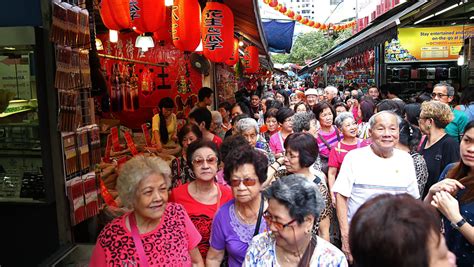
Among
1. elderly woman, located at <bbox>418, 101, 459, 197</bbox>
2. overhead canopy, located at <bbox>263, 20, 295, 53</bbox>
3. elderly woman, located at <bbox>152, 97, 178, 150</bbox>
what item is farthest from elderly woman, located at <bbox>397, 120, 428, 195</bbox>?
overhead canopy, located at <bbox>263, 20, 295, 53</bbox>

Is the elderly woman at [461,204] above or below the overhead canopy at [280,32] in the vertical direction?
below

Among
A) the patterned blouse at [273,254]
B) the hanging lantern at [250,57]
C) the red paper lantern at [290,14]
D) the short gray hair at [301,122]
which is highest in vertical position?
the red paper lantern at [290,14]

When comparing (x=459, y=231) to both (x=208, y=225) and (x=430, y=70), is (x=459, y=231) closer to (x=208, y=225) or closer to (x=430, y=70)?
(x=208, y=225)

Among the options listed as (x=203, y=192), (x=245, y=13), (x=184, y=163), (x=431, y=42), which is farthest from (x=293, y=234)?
(x=431, y=42)

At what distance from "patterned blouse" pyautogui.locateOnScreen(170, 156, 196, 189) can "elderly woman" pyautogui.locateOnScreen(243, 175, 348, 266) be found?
174 centimetres

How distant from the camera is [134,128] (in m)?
11.5

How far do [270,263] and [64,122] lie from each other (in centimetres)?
241

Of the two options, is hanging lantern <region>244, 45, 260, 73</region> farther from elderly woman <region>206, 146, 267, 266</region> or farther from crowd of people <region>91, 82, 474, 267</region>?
elderly woman <region>206, 146, 267, 266</region>

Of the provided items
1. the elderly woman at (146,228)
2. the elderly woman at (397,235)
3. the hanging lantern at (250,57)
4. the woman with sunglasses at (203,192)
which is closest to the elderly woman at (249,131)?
the woman with sunglasses at (203,192)

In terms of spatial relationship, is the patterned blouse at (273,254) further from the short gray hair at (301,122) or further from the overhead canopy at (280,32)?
the overhead canopy at (280,32)

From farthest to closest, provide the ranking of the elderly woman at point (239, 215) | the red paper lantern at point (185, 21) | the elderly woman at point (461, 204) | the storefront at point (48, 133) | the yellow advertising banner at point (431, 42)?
the yellow advertising banner at point (431, 42)
the red paper lantern at point (185, 21)
the storefront at point (48, 133)
the elderly woman at point (239, 215)
the elderly woman at point (461, 204)

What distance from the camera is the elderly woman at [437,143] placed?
15.7 ft

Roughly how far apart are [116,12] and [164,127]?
124 inches

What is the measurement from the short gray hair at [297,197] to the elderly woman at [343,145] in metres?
2.62
